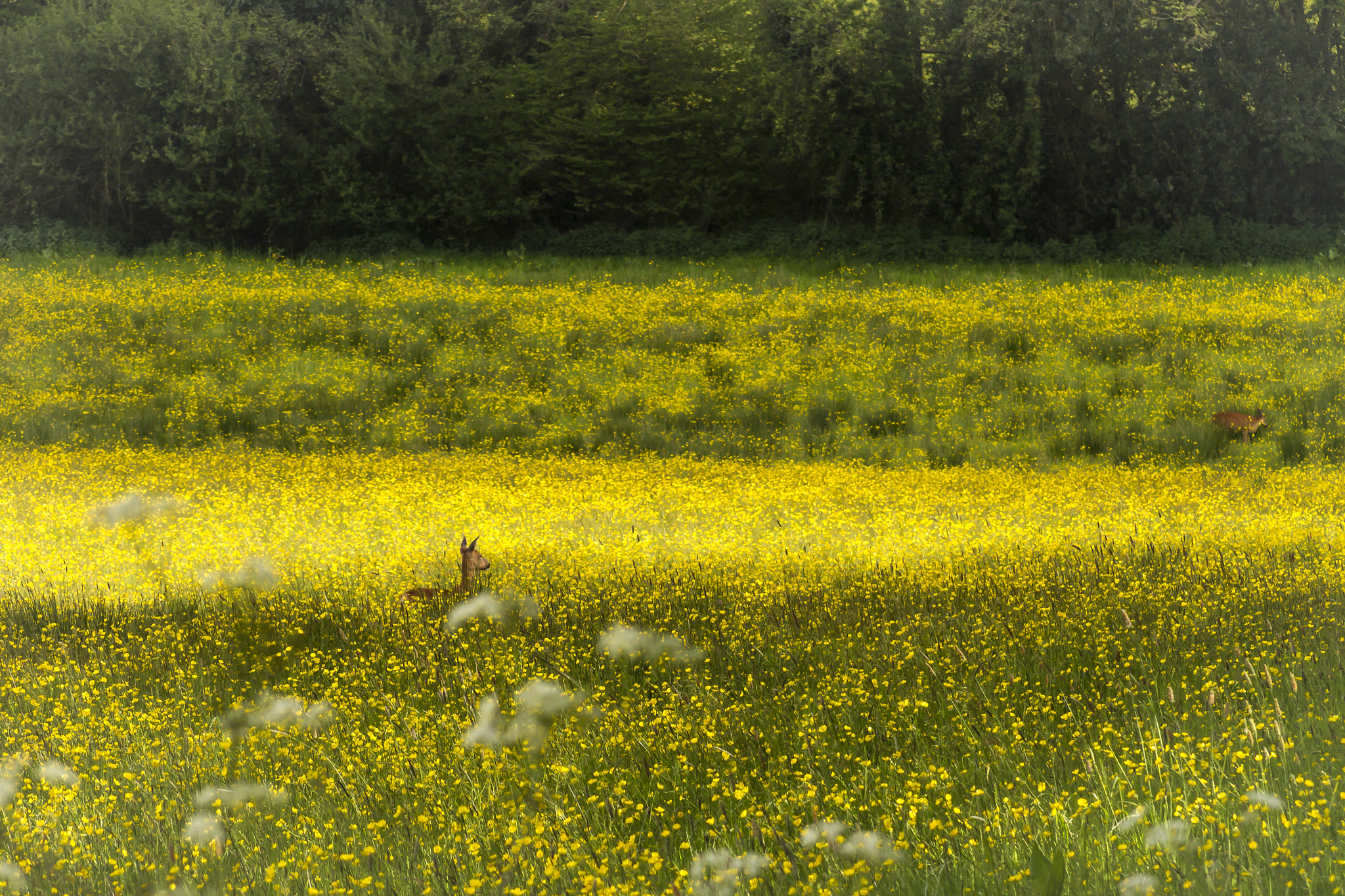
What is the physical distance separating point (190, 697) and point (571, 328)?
1380 cm

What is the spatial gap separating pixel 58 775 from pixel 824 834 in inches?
110

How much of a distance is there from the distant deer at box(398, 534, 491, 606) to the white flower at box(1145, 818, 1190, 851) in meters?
4.00

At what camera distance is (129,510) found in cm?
816

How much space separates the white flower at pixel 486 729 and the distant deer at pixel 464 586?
174 centimetres

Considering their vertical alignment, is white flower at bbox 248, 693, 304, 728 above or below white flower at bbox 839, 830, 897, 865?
below

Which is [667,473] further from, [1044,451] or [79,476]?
[79,476]

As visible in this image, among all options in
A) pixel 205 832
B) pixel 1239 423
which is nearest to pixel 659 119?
pixel 1239 423

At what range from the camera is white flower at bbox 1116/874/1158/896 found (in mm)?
2443

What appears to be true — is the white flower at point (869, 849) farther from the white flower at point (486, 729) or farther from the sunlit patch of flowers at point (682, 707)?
the white flower at point (486, 729)

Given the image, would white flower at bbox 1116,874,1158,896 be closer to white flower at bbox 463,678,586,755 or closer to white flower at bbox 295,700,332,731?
white flower at bbox 463,678,586,755

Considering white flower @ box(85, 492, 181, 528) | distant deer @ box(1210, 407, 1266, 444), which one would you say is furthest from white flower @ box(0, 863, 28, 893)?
distant deer @ box(1210, 407, 1266, 444)

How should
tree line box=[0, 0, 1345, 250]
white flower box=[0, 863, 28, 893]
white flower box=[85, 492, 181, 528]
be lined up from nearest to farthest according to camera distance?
1. white flower box=[0, 863, 28, 893]
2. white flower box=[85, 492, 181, 528]
3. tree line box=[0, 0, 1345, 250]

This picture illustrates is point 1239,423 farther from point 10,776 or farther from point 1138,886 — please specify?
point 10,776

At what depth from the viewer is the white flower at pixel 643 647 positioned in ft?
16.4
